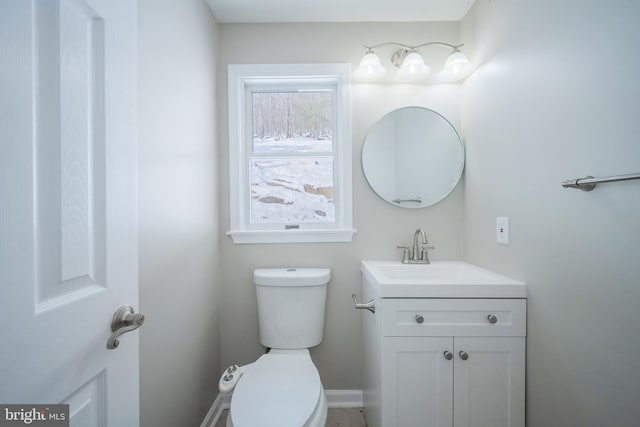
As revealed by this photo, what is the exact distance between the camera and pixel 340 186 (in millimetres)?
1694

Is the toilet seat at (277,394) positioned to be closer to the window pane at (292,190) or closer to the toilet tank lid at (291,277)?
the toilet tank lid at (291,277)

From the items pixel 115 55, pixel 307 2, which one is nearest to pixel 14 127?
pixel 115 55

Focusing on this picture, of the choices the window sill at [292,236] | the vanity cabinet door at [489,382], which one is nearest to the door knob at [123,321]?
the window sill at [292,236]

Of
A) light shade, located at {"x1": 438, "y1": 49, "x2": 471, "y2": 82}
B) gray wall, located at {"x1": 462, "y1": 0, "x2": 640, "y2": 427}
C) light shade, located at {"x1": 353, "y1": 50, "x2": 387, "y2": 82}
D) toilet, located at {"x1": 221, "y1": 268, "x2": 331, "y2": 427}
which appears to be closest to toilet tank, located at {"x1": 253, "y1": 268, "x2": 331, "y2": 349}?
toilet, located at {"x1": 221, "y1": 268, "x2": 331, "y2": 427}

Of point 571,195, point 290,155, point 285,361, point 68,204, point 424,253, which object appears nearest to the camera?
point 68,204

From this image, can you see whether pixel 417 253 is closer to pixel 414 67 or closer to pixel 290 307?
pixel 290 307

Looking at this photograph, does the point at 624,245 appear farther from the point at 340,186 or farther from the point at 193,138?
the point at 193,138

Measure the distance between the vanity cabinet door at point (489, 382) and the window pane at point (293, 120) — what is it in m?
1.31

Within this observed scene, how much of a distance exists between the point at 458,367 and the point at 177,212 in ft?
4.37

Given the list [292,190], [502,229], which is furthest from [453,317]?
[292,190]

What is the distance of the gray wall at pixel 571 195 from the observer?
76 centimetres

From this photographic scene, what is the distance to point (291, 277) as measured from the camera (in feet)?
4.89

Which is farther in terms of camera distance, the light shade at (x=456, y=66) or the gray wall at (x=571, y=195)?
the light shade at (x=456, y=66)

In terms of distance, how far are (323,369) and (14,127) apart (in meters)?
1.74
